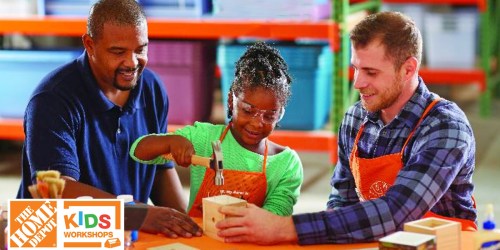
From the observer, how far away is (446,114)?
2.76 meters

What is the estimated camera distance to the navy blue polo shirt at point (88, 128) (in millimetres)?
3105

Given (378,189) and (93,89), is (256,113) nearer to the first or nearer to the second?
(378,189)

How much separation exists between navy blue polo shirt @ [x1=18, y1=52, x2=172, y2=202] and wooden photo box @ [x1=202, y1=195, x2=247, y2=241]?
0.63 m

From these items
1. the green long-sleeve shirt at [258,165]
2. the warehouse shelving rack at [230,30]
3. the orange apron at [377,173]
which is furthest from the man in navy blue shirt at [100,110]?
the warehouse shelving rack at [230,30]

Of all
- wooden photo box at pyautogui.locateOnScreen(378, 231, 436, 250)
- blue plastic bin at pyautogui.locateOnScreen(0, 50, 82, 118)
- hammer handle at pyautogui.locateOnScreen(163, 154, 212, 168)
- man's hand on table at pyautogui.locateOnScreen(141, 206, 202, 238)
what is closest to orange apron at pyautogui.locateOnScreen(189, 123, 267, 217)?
hammer handle at pyautogui.locateOnScreen(163, 154, 212, 168)

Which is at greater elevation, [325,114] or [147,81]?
[147,81]

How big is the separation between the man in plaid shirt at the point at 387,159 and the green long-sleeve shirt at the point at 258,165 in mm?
168

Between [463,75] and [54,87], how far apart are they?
5.44m

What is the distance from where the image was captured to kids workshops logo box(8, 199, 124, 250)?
7.37 feet

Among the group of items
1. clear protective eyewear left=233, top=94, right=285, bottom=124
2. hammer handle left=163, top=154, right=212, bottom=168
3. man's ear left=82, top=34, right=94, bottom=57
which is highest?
man's ear left=82, top=34, right=94, bottom=57

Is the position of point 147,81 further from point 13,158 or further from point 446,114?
point 13,158

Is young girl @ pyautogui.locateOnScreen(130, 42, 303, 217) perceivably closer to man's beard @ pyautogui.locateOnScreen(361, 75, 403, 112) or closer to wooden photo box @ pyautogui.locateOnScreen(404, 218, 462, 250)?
man's beard @ pyautogui.locateOnScreen(361, 75, 403, 112)

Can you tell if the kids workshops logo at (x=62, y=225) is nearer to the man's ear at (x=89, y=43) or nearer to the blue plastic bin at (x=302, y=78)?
the man's ear at (x=89, y=43)

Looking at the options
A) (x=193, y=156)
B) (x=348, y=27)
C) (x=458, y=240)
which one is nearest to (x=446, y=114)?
(x=458, y=240)
